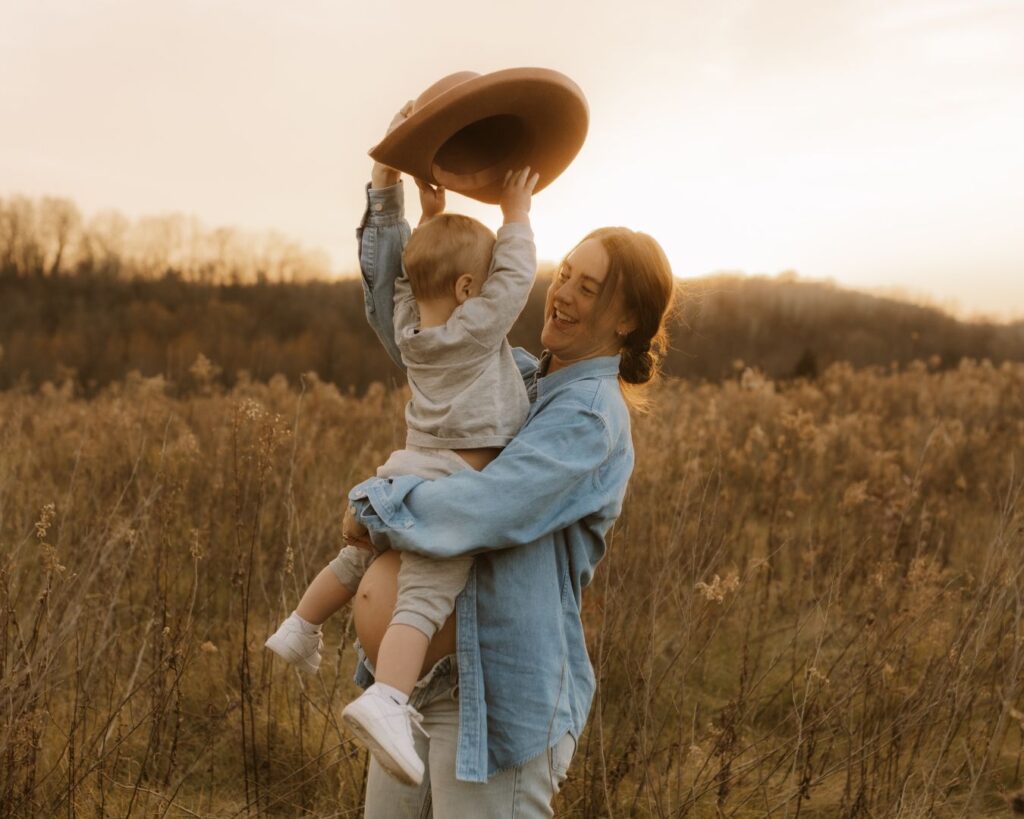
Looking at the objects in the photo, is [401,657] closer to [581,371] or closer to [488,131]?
[581,371]

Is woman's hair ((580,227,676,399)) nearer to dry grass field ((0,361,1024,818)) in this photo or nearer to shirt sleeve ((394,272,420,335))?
shirt sleeve ((394,272,420,335))

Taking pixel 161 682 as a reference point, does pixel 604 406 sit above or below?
above

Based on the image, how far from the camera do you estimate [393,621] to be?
1.80 metres

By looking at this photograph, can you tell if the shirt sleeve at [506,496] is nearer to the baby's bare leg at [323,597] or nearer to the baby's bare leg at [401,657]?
the baby's bare leg at [401,657]

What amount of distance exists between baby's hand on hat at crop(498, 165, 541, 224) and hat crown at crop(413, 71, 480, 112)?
0.77 ft

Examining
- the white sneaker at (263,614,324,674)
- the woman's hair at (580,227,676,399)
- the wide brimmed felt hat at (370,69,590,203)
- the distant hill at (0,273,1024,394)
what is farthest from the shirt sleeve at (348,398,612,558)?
the distant hill at (0,273,1024,394)

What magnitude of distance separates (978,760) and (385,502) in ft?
10.1

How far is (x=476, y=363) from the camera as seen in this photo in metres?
1.92

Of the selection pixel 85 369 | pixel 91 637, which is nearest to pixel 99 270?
pixel 85 369

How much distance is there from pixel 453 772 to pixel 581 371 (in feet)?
2.91

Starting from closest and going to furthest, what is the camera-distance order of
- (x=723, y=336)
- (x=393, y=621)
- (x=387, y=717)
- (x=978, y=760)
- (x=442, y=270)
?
(x=387, y=717) < (x=393, y=621) < (x=442, y=270) < (x=978, y=760) < (x=723, y=336)

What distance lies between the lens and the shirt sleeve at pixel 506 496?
1710mm

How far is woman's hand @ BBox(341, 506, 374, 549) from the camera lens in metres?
1.96

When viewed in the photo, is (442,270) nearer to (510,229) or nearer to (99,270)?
(510,229)
